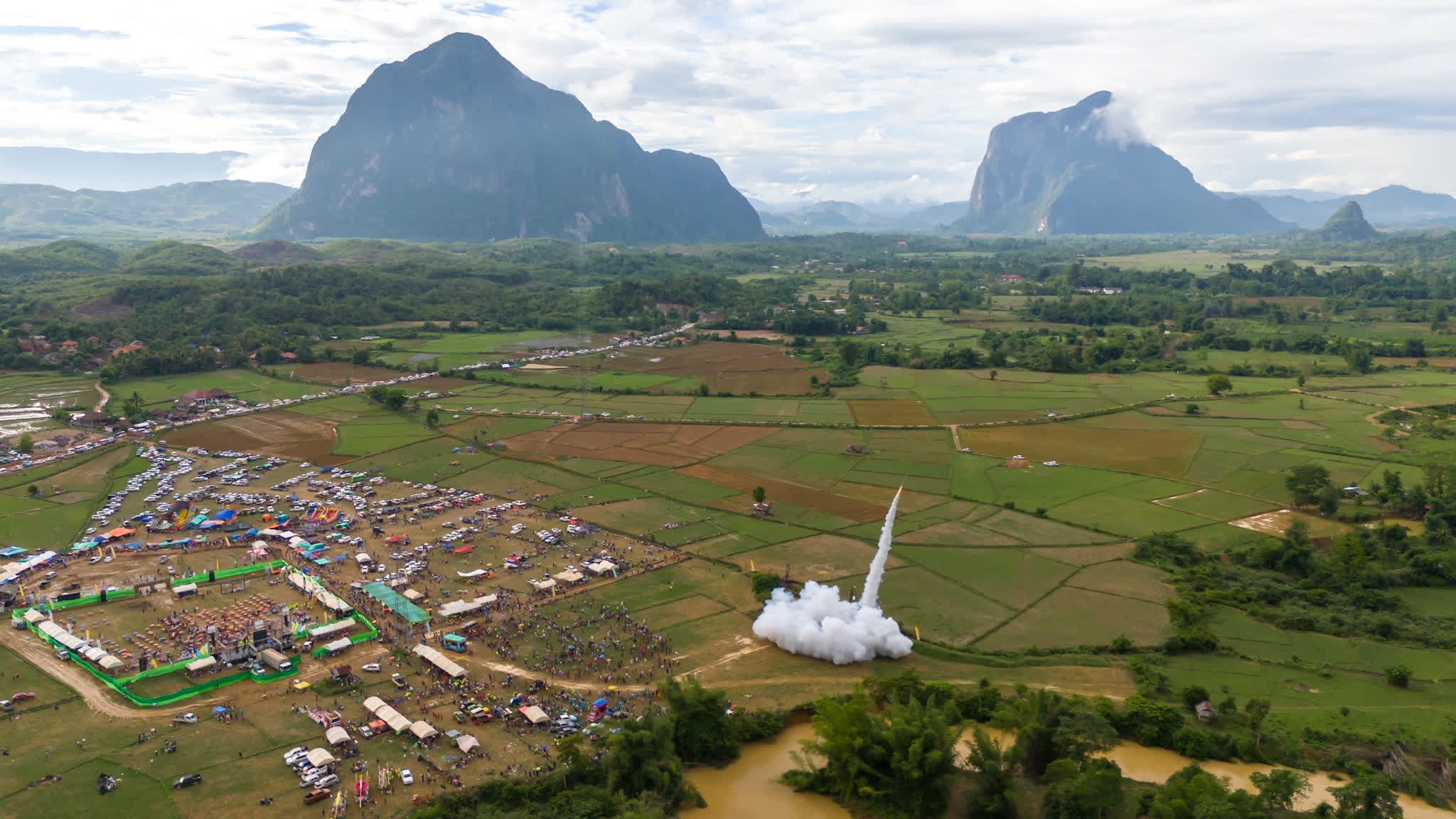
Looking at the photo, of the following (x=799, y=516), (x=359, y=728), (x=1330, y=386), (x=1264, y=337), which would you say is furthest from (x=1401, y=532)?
(x=1264, y=337)

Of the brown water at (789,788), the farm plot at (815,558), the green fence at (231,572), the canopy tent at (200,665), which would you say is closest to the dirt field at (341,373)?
the green fence at (231,572)

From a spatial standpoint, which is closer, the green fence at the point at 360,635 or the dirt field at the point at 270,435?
the green fence at the point at 360,635

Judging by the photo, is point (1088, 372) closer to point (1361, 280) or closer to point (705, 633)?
point (705, 633)

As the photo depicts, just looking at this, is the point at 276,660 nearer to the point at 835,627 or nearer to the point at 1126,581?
the point at 835,627

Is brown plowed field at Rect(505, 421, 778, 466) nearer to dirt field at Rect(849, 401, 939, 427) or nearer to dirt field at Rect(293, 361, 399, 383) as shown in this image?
dirt field at Rect(849, 401, 939, 427)

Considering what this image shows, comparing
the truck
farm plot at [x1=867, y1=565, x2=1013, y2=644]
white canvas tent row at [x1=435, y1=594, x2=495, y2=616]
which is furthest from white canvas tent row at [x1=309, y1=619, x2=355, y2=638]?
farm plot at [x1=867, y1=565, x2=1013, y2=644]

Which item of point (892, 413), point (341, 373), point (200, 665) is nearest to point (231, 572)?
point (200, 665)

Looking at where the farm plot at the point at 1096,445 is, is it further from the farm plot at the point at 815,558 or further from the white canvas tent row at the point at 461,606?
the white canvas tent row at the point at 461,606
